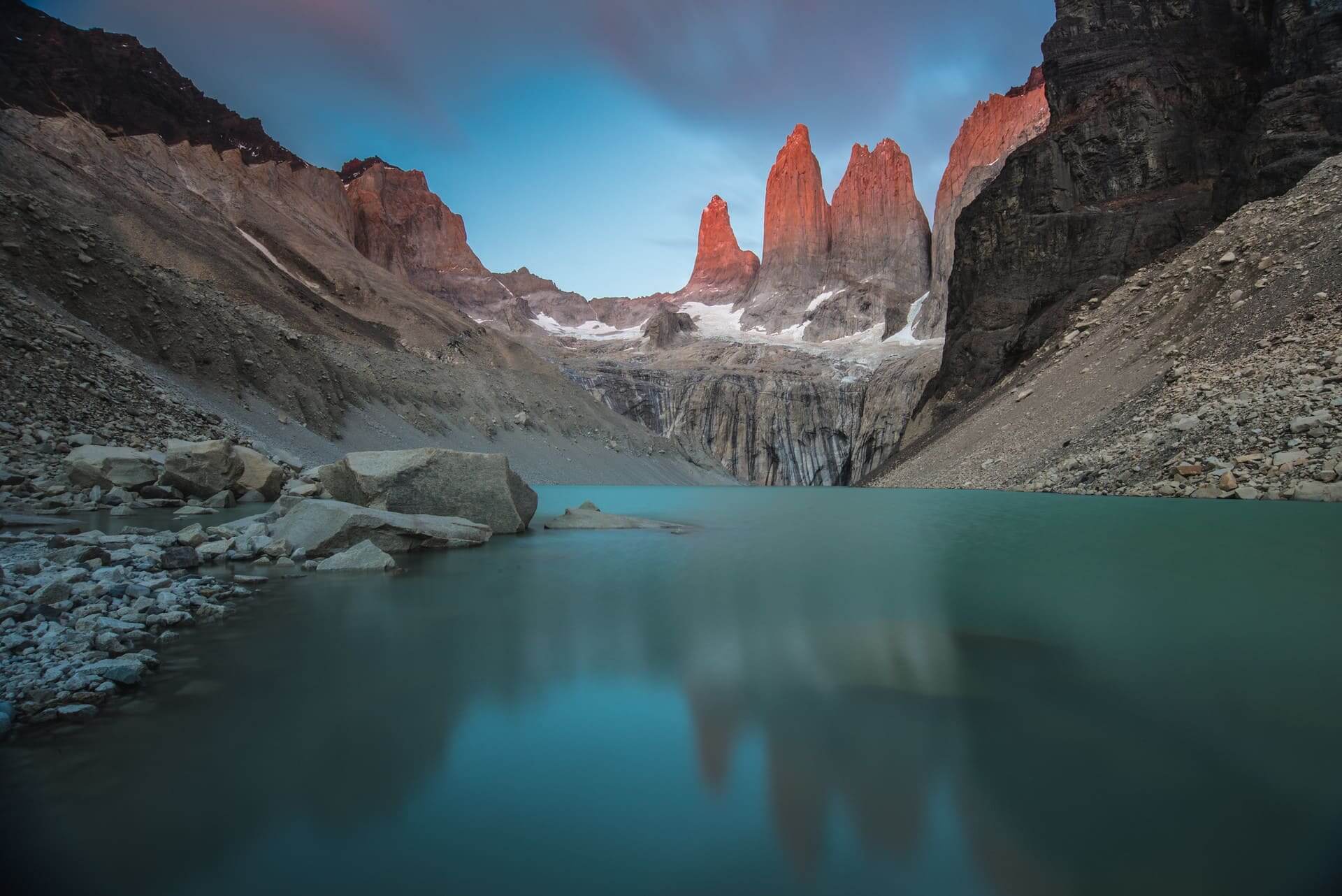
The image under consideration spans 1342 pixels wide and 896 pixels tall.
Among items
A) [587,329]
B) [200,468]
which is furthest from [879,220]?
[200,468]

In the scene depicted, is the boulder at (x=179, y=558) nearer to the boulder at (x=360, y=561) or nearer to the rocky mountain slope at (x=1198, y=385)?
the boulder at (x=360, y=561)

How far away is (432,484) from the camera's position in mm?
13508

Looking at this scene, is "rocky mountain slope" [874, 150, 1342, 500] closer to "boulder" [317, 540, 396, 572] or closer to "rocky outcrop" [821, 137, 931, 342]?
"boulder" [317, 540, 396, 572]

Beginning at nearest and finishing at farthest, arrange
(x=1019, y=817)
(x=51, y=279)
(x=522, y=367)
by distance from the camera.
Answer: (x=1019, y=817), (x=51, y=279), (x=522, y=367)

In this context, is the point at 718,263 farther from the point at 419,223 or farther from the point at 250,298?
the point at 250,298

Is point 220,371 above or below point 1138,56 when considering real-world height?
below

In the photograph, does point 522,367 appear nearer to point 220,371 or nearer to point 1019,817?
point 220,371

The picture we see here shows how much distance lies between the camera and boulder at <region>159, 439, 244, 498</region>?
15.1 m

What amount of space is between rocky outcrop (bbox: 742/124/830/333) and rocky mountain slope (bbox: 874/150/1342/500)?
94187 millimetres

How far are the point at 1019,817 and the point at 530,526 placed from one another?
594 inches

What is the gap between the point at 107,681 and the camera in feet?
14.7

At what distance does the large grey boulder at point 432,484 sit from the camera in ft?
42.4

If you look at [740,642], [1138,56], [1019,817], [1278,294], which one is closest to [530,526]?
[740,642]

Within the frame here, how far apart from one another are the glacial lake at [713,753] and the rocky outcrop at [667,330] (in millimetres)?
104726
